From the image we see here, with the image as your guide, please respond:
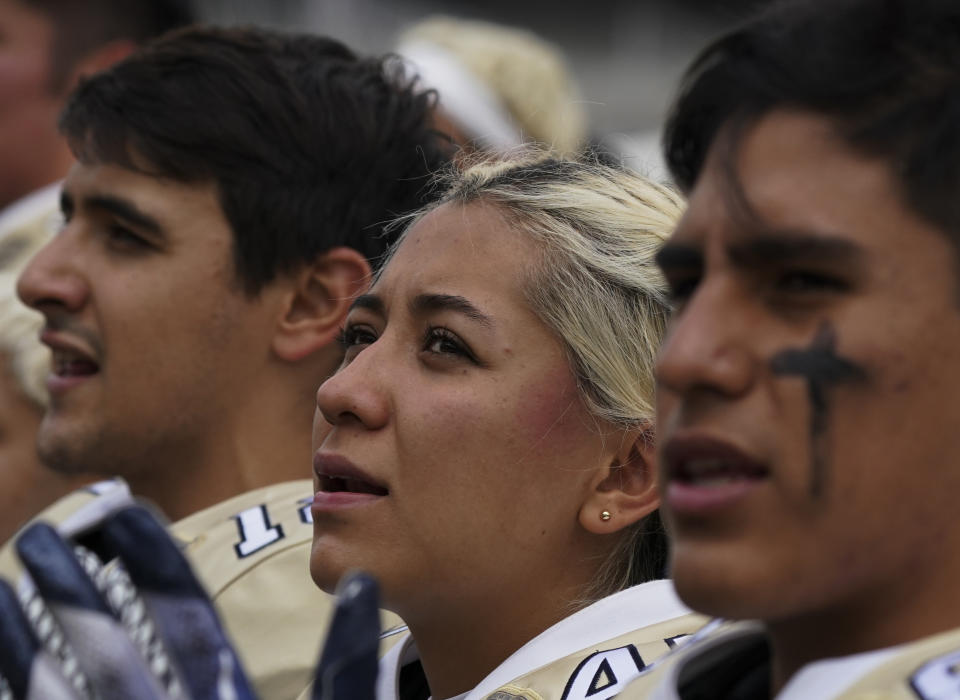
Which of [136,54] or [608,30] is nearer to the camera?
[136,54]

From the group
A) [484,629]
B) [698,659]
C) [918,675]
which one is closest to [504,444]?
[484,629]

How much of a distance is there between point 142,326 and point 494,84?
2.62 meters

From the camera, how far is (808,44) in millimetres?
1567

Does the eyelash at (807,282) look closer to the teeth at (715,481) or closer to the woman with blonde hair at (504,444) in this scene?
the teeth at (715,481)

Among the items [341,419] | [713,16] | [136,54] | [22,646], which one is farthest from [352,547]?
[713,16]

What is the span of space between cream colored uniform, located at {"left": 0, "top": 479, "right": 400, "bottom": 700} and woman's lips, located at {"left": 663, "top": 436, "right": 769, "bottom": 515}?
1342mm

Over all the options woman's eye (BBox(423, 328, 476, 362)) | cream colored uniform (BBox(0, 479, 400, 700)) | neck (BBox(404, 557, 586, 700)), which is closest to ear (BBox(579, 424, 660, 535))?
neck (BBox(404, 557, 586, 700))

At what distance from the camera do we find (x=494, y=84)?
18.6 feet

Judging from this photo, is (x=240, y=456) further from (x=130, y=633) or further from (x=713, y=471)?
(x=713, y=471)

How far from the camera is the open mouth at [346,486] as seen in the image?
236 centimetres

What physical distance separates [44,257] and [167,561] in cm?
194

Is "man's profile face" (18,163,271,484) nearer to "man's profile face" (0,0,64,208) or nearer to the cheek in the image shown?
the cheek

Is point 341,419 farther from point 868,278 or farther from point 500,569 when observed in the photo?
point 868,278

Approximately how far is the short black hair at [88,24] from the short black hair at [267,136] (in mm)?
1447
